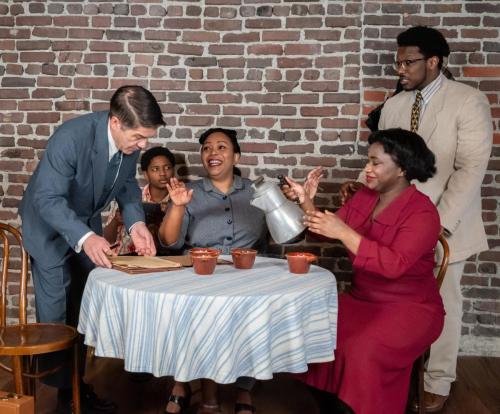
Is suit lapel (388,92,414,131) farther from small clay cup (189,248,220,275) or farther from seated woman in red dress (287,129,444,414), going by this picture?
small clay cup (189,248,220,275)

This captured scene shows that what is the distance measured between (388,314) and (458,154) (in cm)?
88

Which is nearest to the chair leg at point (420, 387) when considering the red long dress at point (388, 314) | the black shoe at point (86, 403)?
the red long dress at point (388, 314)

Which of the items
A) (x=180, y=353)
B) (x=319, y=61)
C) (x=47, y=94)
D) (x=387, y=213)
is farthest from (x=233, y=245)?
(x=47, y=94)

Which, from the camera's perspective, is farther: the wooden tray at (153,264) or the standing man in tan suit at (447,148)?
the standing man in tan suit at (447,148)

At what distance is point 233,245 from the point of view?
269cm

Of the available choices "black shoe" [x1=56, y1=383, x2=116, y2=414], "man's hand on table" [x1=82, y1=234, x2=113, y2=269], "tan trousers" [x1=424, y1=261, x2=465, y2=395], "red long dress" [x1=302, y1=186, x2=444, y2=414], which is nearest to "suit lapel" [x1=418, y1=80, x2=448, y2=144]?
"red long dress" [x1=302, y1=186, x2=444, y2=414]

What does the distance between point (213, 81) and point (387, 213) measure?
1.46 metres

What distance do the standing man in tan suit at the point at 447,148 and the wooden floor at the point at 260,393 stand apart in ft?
0.56

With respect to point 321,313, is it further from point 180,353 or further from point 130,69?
point 130,69

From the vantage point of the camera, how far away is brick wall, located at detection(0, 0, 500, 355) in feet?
10.6

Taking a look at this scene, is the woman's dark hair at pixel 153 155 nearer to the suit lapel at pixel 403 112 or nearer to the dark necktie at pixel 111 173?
the dark necktie at pixel 111 173

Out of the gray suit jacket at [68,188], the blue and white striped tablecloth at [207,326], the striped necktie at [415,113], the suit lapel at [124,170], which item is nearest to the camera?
the blue and white striped tablecloth at [207,326]

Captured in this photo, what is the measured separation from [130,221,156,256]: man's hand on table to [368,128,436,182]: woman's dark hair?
0.97m

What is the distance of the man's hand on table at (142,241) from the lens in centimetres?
237
